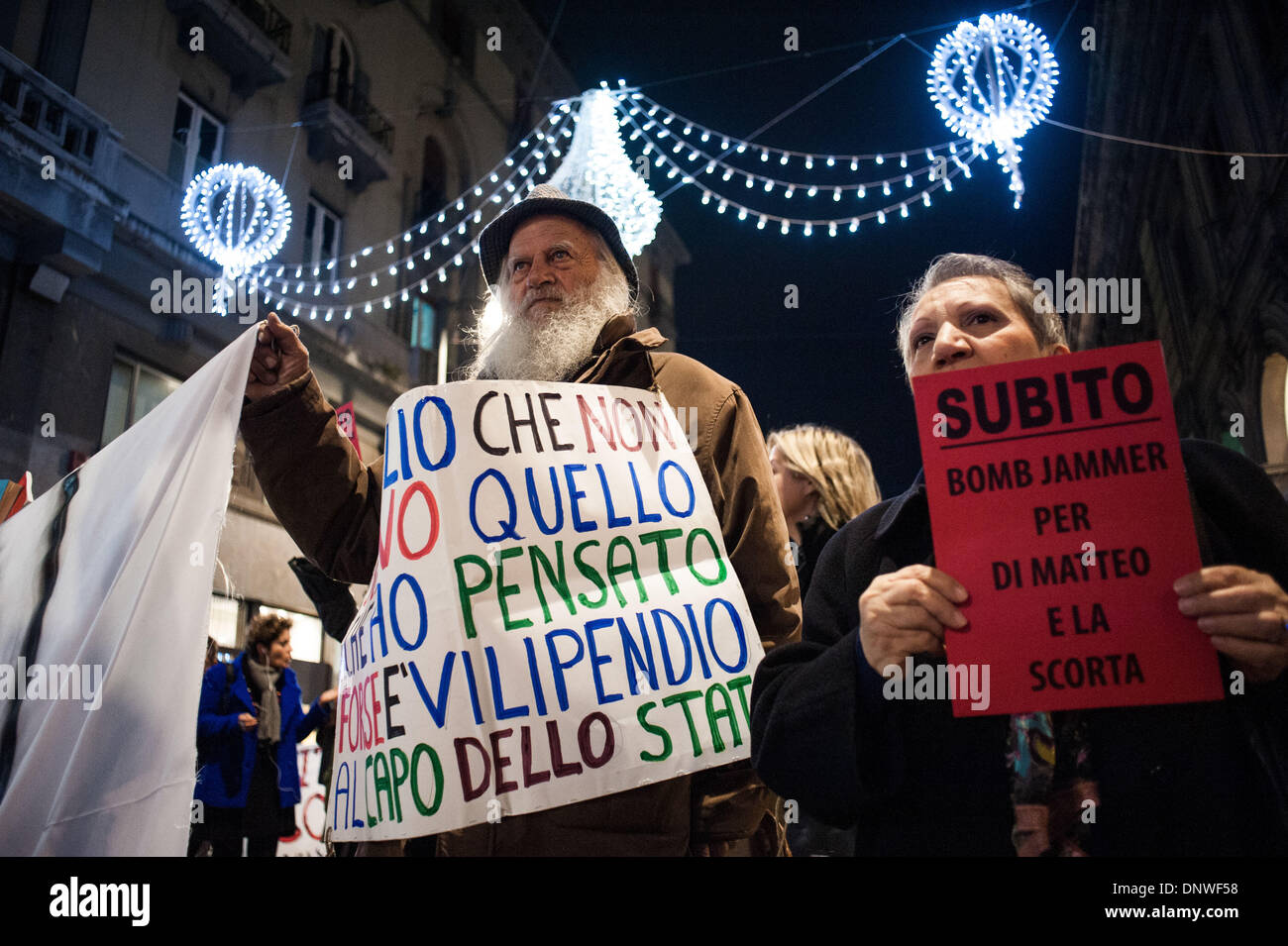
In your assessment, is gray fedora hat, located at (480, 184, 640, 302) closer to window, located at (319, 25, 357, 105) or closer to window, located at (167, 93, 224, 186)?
window, located at (167, 93, 224, 186)

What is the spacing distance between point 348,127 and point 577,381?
1215cm

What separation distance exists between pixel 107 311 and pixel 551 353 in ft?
29.7

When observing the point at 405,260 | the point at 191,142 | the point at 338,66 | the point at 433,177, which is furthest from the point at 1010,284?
the point at 433,177

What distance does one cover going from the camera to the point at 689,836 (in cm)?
168

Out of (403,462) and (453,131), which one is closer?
(403,462)

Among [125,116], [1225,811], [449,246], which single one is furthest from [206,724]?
[449,246]

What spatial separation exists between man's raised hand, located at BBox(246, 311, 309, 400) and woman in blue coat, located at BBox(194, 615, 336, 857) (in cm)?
317

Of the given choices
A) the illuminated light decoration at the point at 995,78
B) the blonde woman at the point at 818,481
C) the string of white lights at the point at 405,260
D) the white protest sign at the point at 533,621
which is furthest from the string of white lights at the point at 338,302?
the white protest sign at the point at 533,621

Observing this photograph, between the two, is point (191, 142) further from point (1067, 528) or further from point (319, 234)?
point (1067, 528)

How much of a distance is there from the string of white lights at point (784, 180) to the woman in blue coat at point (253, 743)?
5.03 meters

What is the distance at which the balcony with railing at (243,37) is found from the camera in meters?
10.3

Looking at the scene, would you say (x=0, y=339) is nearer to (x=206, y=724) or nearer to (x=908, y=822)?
(x=206, y=724)

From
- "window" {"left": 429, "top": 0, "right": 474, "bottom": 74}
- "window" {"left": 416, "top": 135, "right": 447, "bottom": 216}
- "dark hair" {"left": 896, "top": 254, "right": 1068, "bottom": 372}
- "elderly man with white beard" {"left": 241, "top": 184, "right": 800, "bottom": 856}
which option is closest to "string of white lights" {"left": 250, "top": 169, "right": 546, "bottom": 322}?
"window" {"left": 416, "top": 135, "right": 447, "bottom": 216}

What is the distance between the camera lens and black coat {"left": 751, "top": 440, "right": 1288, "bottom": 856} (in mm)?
1164
